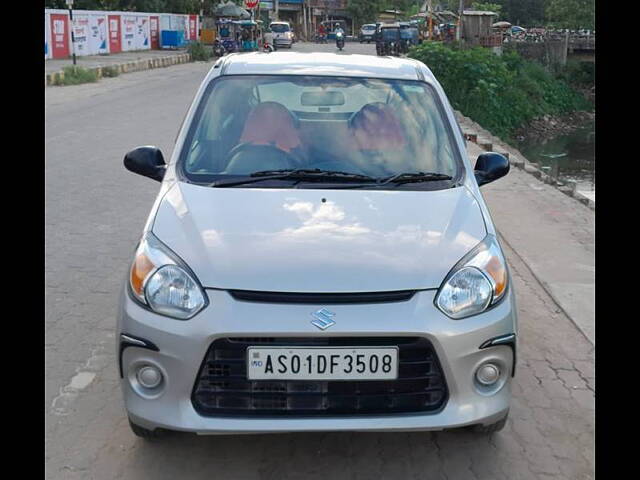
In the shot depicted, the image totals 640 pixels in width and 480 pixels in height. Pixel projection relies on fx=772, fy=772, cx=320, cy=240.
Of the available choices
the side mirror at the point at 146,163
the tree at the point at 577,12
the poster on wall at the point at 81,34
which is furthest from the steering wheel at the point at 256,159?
the tree at the point at 577,12

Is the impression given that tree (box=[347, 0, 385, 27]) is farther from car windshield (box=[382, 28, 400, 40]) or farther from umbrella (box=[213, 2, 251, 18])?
car windshield (box=[382, 28, 400, 40])

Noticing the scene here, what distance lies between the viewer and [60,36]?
32875mm

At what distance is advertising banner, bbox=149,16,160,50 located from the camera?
44.2 meters

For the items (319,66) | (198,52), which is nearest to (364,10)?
(198,52)

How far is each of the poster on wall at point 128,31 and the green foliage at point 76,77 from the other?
1521 centimetres

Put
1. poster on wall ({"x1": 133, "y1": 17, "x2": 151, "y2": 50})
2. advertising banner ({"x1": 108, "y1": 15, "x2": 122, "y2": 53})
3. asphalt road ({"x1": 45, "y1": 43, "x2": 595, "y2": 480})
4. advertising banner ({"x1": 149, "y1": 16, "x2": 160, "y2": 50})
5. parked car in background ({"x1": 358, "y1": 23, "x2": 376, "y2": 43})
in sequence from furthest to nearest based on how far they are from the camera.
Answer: parked car in background ({"x1": 358, "y1": 23, "x2": 376, "y2": 43}), advertising banner ({"x1": 149, "y1": 16, "x2": 160, "y2": 50}), poster on wall ({"x1": 133, "y1": 17, "x2": 151, "y2": 50}), advertising banner ({"x1": 108, "y1": 15, "x2": 122, "y2": 53}), asphalt road ({"x1": 45, "y1": 43, "x2": 595, "y2": 480})

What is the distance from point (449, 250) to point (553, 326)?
2.34 meters

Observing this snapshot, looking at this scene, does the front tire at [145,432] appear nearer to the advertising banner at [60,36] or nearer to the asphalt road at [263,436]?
the asphalt road at [263,436]

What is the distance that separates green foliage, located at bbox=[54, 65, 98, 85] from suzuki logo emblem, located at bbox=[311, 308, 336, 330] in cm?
2294

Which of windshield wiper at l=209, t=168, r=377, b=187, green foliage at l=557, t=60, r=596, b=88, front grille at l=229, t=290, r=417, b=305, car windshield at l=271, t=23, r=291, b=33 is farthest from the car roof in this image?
car windshield at l=271, t=23, r=291, b=33

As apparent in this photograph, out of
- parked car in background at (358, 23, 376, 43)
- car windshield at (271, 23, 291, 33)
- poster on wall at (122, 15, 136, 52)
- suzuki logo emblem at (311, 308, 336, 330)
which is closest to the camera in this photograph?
suzuki logo emblem at (311, 308, 336, 330)

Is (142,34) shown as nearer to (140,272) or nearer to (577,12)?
(577,12)

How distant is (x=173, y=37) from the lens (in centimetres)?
4528
